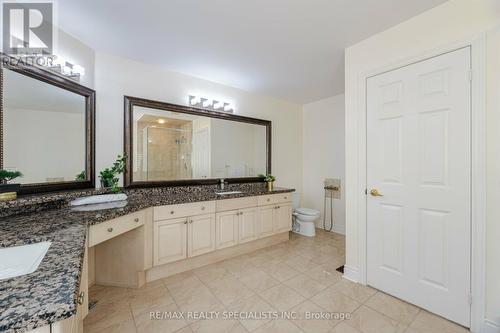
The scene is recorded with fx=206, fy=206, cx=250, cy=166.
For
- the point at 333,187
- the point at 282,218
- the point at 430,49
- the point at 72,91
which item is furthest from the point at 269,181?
the point at 72,91

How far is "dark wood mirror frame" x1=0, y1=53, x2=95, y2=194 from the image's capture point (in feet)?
5.03

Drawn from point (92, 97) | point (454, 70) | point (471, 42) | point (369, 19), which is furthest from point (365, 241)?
point (92, 97)

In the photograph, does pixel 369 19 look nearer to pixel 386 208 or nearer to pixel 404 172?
pixel 404 172

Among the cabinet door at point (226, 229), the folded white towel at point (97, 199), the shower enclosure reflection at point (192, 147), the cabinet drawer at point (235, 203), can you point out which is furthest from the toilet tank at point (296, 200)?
Answer: the folded white towel at point (97, 199)

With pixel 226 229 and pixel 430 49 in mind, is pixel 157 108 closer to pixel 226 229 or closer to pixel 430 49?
pixel 226 229

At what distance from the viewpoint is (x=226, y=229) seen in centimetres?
256

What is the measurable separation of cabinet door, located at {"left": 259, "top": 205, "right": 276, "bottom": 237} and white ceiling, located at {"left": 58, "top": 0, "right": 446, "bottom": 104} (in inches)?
75.0

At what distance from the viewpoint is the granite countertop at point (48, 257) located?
1.69 feet

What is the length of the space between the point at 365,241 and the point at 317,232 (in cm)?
169

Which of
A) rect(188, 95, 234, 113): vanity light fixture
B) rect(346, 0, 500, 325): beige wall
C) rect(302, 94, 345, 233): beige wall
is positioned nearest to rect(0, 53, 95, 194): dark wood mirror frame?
rect(188, 95, 234, 113): vanity light fixture

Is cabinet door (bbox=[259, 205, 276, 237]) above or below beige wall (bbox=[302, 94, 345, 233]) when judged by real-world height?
below

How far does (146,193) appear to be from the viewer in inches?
95.4

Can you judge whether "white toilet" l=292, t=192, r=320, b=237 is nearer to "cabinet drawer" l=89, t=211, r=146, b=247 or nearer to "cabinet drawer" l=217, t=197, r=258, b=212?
"cabinet drawer" l=217, t=197, r=258, b=212

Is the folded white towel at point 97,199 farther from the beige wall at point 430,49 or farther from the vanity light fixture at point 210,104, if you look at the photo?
the beige wall at point 430,49
